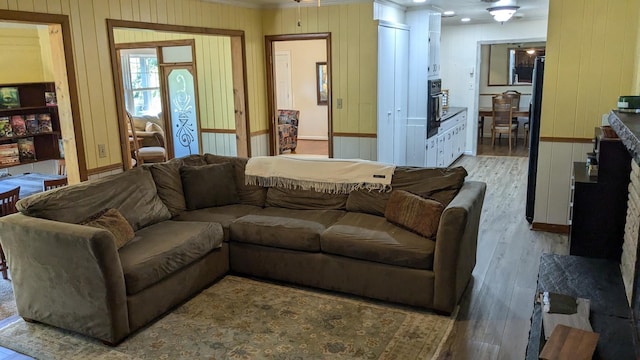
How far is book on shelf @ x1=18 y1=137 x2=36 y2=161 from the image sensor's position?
655 cm

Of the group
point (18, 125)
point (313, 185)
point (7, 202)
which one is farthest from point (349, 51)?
point (18, 125)

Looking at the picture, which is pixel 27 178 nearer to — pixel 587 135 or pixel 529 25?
pixel 587 135

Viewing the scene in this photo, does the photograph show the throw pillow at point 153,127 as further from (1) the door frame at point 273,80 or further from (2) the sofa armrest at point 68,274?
(2) the sofa armrest at point 68,274

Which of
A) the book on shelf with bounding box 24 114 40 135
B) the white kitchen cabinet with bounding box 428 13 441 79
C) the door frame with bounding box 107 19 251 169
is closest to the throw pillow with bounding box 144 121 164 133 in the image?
the book on shelf with bounding box 24 114 40 135

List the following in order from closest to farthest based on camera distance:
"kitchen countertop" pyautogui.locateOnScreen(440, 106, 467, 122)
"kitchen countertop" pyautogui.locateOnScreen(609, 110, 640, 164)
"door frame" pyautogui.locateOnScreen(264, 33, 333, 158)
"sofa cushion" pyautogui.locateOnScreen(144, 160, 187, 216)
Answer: "kitchen countertop" pyautogui.locateOnScreen(609, 110, 640, 164) → "sofa cushion" pyautogui.locateOnScreen(144, 160, 187, 216) → "door frame" pyautogui.locateOnScreen(264, 33, 333, 158) → "kitchen countertop" pyautogui.locateOnScreen(440, 106, 467, 122)

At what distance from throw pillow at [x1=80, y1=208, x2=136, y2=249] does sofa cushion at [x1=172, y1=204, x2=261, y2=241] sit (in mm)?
648

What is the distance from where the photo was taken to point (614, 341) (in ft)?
7.57

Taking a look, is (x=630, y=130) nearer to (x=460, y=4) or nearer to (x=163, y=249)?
(x=163, y=249)

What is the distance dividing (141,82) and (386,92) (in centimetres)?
486

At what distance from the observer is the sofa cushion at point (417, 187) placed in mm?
3723

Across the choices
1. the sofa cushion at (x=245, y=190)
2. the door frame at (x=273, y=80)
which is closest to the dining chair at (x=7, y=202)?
the sofa cushion at (x=245, y=190)

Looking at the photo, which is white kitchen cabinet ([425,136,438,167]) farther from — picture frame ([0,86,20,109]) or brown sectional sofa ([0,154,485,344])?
picture frame ([0,86,20,109])

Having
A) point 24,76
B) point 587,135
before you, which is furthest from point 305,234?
point 24,76

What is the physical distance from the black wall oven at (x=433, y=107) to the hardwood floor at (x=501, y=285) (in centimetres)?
135
